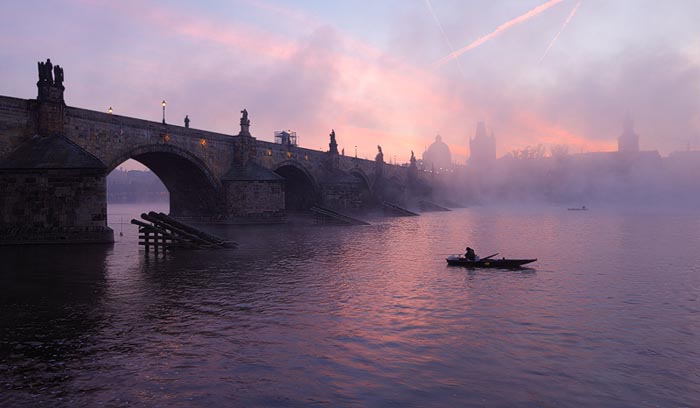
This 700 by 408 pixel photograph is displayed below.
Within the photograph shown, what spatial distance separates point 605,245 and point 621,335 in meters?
24.1

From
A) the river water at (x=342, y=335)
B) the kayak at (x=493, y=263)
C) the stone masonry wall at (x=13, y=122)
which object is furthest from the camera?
the stone masonry wall at (x=13, y=122)

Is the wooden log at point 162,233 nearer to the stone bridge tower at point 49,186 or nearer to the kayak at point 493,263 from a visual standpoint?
the stone bridge tower at point 49,186

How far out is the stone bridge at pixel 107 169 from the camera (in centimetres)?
2666

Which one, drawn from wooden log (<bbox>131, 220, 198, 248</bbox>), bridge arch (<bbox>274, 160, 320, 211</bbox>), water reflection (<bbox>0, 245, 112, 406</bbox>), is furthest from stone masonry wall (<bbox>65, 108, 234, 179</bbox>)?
bridge arch (<bbox>274, 160, 320, 211</bbox>)

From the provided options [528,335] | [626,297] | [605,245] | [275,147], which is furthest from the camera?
[275,147]

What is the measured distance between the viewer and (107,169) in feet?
100.0

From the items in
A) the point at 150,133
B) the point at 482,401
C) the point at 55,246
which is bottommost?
the point at 482,401

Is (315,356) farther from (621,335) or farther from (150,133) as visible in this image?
(150,133)

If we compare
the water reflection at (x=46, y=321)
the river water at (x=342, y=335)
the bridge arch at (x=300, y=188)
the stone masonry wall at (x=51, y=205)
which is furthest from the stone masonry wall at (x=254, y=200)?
the river water at (x=342, y=335)

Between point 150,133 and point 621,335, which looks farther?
point 150,133

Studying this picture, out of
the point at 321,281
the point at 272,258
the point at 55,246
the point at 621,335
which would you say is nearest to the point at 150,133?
the point at 55,246

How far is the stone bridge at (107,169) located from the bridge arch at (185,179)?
10cm

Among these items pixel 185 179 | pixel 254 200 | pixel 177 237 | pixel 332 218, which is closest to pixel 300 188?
pixel 332 218

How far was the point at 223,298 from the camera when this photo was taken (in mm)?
14930
